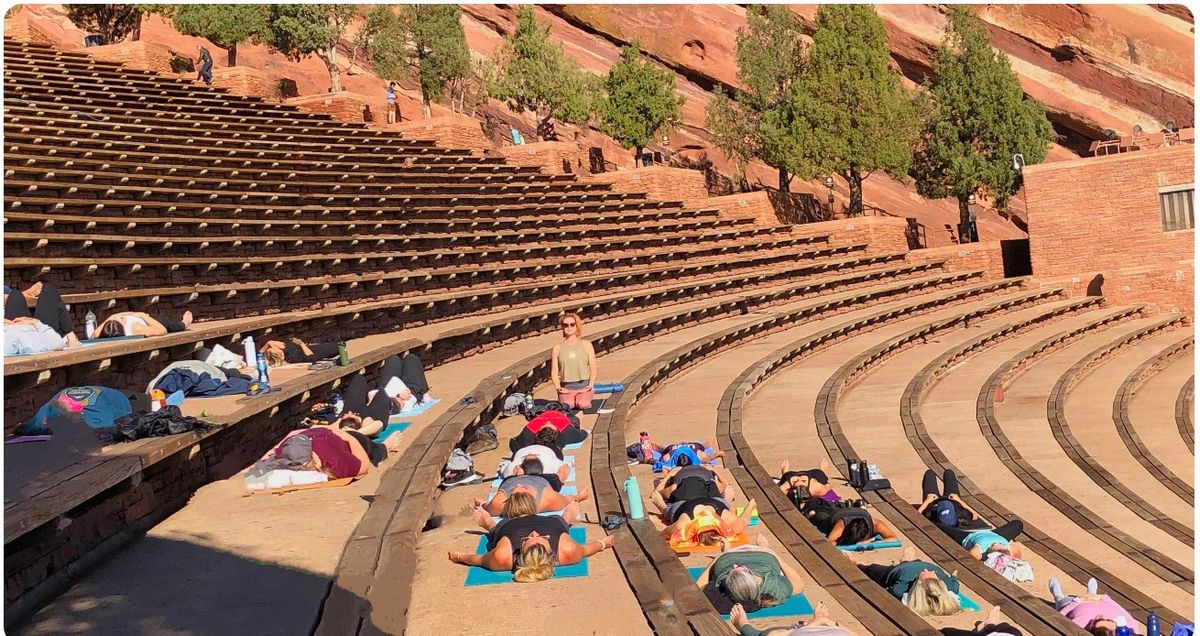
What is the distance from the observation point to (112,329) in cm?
1134

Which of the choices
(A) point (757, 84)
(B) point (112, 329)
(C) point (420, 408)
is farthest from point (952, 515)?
(A) point (757, 84)

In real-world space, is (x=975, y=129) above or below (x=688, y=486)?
above

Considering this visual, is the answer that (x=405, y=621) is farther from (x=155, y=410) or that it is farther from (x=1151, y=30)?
(x=1151, y=30)

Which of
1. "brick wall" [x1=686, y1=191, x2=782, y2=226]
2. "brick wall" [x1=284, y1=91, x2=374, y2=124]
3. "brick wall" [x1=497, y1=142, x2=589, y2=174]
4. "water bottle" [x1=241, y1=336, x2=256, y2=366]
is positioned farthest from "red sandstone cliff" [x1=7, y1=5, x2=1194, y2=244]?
"water bottle" [x1=241, y1=336, x2=256, y2=366]

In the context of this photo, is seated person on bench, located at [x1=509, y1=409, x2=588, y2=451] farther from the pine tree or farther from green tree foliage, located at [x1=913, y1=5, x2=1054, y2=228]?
green tree foliage, located at [x1=913, y1=5, x2=1054, y2=228]

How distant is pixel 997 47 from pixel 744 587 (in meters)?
41.8

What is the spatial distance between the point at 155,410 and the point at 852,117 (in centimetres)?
2628

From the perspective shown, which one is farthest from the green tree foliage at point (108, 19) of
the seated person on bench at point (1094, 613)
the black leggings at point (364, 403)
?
the seated person on bench at point (1094, 613)

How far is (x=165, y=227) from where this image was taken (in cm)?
1584

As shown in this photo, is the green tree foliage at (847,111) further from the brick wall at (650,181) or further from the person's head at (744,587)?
the person's head at (744,587)

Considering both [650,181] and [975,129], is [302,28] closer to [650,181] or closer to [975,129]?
[650,181]

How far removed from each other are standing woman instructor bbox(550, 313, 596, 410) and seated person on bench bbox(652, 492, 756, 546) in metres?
4.85

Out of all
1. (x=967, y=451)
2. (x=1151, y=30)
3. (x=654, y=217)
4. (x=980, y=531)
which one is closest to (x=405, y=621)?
(x=980, y=531)

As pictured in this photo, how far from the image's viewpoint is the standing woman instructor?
41.7 ft
